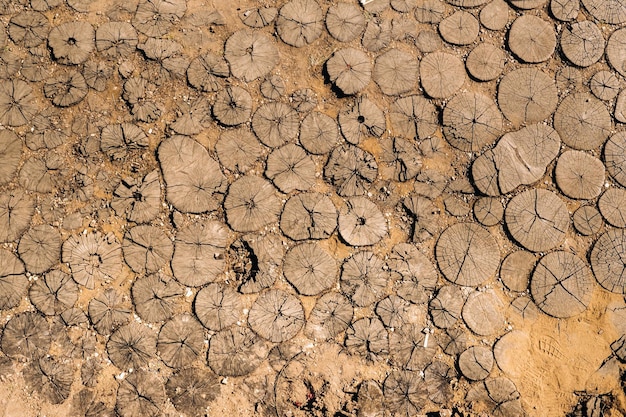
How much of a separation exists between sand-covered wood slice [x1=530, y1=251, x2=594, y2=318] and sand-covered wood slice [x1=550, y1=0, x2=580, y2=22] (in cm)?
303

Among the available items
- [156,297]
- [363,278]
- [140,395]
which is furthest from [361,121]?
[140,395]

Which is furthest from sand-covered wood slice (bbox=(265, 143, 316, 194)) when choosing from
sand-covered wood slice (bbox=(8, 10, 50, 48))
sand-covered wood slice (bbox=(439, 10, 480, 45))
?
sand-covered wood slice (bbox=(8, 10, 50, 48))

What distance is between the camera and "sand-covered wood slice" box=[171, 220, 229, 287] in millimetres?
5586

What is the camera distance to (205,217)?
5.77 m

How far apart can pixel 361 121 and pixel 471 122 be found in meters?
1.34

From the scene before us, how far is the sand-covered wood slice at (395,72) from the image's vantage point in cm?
616

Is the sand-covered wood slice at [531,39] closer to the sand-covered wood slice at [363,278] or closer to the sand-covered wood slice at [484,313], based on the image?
the sand-covered wood slice at [484,313]

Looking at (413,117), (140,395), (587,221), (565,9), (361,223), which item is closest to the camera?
(140,395)

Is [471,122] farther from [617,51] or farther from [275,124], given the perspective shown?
[275,124]

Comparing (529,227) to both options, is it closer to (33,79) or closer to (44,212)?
(44,212)

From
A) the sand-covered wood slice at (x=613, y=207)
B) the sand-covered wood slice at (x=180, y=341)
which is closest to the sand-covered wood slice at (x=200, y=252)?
the sand-covered wood slice at (x=180, y=341)

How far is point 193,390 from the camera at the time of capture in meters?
5.33

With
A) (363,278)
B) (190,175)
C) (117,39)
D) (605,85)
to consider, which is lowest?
(363,278)

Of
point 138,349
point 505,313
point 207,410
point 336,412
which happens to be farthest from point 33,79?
point 505,313
